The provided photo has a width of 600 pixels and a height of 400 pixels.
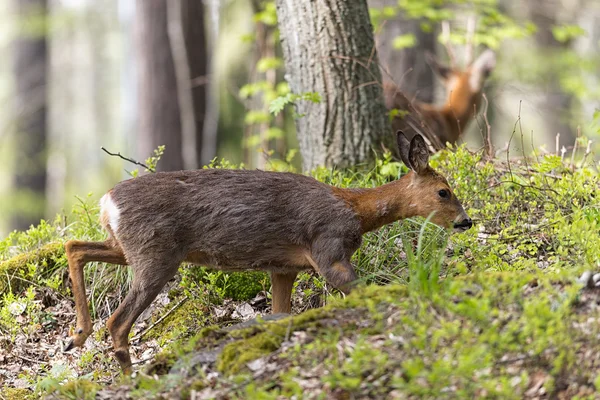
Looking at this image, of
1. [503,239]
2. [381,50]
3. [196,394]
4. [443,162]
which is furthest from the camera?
[381,50]

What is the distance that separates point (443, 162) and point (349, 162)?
3.54 feet

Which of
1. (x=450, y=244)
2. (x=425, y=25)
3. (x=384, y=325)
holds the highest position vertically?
(x=425, y=25)

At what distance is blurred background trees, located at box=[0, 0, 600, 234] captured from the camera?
11.8 meters

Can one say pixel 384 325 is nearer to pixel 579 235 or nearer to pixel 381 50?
pixel 579 235

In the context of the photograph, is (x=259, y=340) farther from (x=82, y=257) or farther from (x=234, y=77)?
(x=234, y=77)

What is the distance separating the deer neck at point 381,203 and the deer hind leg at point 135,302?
1307 mm

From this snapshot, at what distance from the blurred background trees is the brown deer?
4.19ft

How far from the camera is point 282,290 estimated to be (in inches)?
222

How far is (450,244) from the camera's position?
6082 millimetres

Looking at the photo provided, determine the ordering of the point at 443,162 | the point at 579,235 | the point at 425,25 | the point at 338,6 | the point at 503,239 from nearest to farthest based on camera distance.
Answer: the point at 579,235 → the point at 503,239 → the point at 443,162 → the point at 338,6 → the point at 425,25

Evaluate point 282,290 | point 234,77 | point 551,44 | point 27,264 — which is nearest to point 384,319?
point 282,290

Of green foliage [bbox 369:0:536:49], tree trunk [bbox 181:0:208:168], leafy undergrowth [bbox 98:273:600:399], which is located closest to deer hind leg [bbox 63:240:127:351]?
leafy undergrowth [bbox 98:273:600:399]

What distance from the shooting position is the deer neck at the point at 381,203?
548cm

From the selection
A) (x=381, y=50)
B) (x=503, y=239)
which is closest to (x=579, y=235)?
(x=503, y=239)
